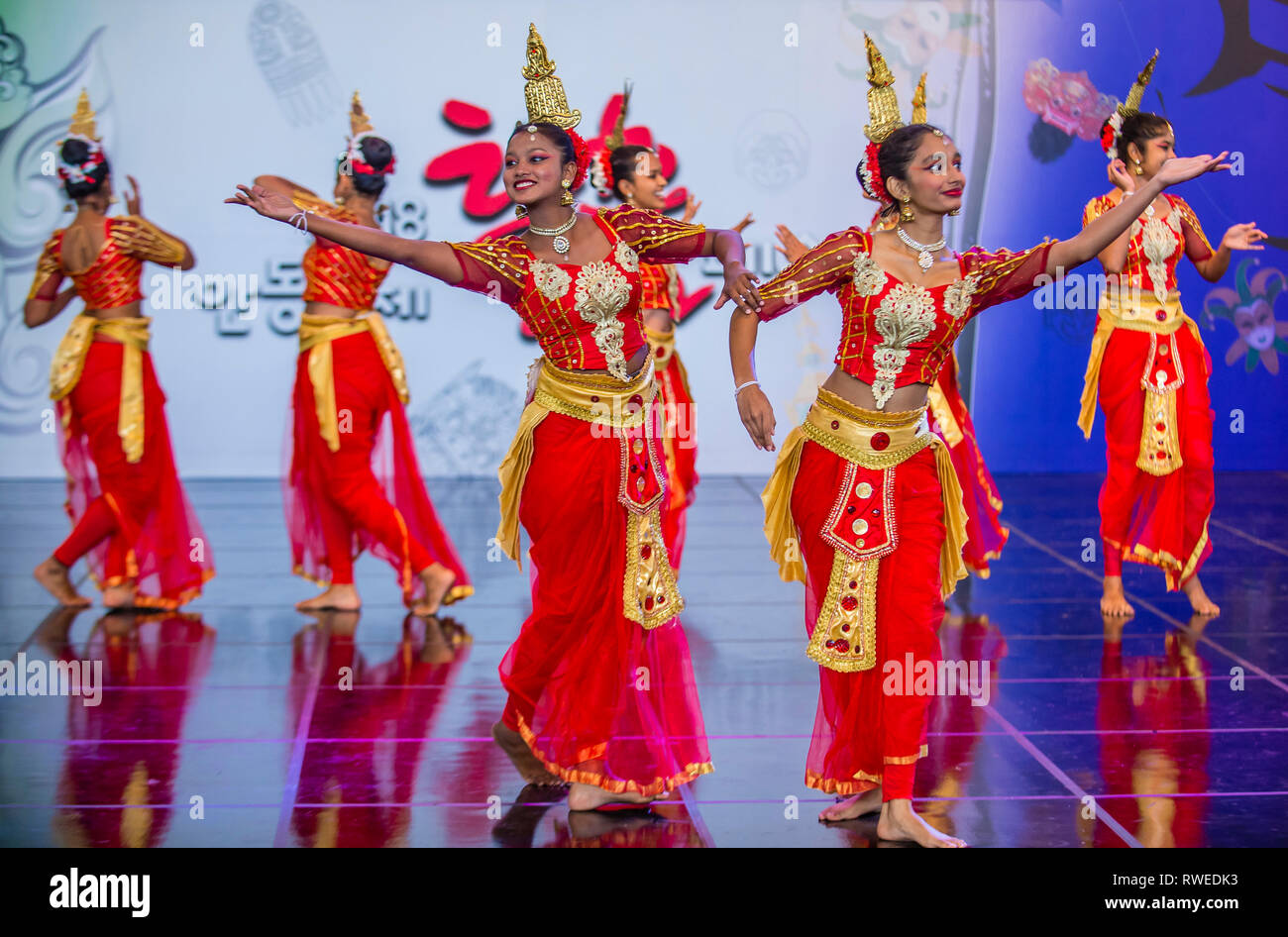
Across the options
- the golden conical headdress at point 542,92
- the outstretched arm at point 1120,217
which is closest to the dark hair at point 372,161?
the golden conical headdress at point 542,92

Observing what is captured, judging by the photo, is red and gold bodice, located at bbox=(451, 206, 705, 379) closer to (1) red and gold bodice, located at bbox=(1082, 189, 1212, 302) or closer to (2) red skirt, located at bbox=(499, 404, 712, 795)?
(2) red skirt, located at bbox=(499, 404, 712, 795)

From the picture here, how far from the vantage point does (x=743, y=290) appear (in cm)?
338

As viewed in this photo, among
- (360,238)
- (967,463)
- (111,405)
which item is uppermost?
(360,238)

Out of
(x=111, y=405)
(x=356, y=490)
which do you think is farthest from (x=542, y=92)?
(x=111, y=405)

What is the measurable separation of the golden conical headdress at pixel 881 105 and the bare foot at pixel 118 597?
3336 millimetres

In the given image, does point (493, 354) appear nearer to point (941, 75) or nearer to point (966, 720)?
point (941, 75)

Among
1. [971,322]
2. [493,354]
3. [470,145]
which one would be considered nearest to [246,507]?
[493,354]

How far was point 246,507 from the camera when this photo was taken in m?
7.80

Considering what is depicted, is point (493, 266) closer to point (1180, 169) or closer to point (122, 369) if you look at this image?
point (1180, 169)

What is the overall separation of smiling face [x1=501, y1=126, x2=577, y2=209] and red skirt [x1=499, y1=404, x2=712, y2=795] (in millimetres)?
516

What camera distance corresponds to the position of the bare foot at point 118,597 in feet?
18.2

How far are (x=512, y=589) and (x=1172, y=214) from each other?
109 inches

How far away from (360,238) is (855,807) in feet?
5.56

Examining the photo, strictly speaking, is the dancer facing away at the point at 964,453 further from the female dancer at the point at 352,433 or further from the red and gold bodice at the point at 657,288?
the female dancer at the point at 352,433
